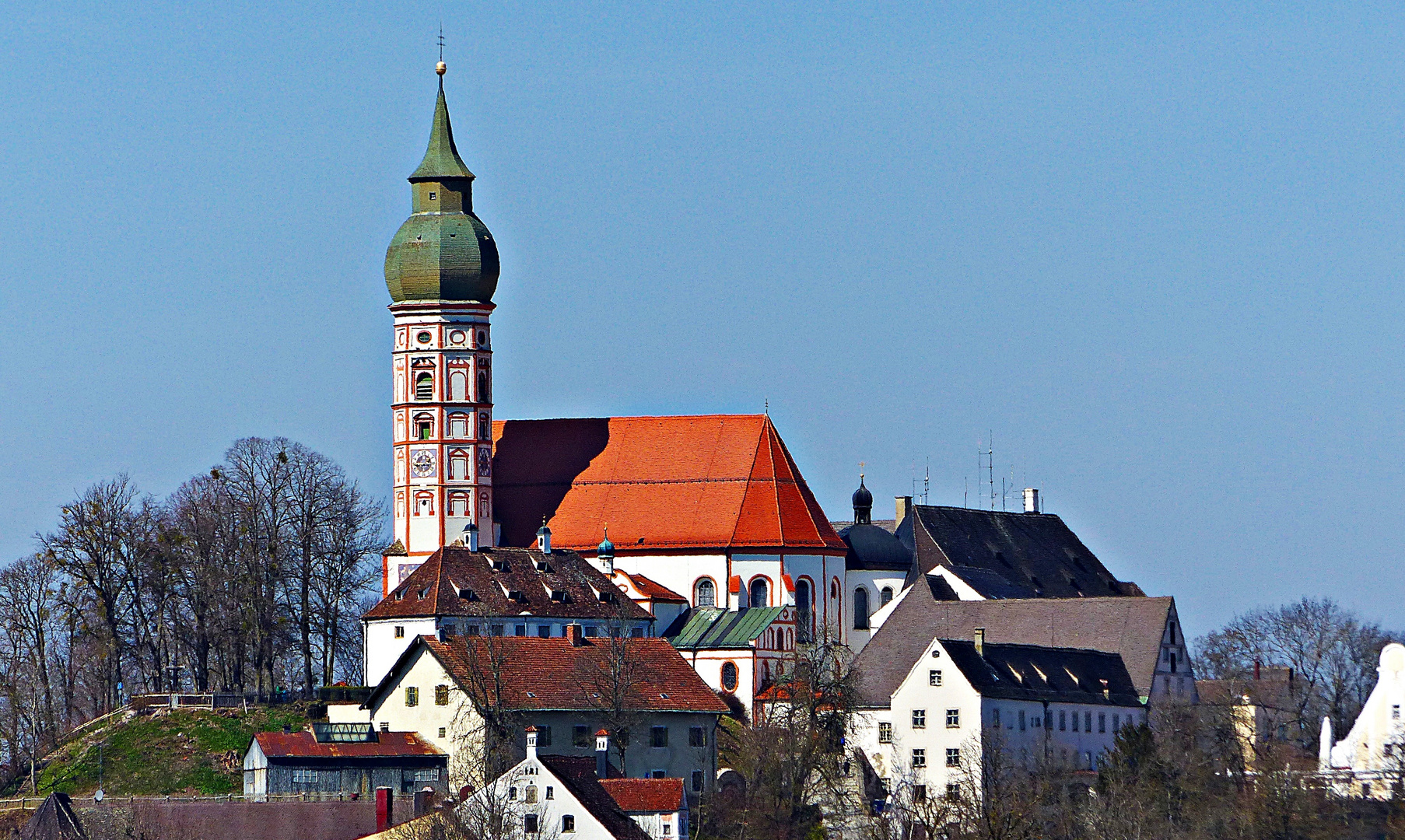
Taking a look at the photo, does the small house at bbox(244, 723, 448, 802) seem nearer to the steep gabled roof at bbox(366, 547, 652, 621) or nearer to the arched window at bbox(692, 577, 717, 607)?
the steep gabled roof at bbox(366, 547, 652, 621)

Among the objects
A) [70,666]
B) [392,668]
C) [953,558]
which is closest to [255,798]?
[392,668]

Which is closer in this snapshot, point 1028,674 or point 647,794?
point 647,794

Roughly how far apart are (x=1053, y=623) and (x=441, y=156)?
2565 cm

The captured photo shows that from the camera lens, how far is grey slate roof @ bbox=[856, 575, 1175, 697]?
10225 centimetres

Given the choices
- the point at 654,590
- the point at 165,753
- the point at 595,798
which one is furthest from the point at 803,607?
the point at 595,798

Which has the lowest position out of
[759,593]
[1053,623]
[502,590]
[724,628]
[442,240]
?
[724,628]

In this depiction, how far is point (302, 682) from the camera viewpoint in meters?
112

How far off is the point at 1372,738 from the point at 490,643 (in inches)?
1010

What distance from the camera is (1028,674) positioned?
9669 centimetres

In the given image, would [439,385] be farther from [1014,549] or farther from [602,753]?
[1014,549]

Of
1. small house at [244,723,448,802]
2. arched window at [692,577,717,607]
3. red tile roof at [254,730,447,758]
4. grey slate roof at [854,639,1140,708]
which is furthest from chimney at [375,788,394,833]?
arched window at [692,577,717,607]

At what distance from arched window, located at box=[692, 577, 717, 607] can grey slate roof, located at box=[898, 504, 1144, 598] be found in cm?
726

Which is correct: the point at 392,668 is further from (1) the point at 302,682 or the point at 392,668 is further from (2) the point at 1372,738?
(2) the point at 1372,738

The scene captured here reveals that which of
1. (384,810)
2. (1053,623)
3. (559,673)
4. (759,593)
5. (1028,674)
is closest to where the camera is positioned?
(384,810)
